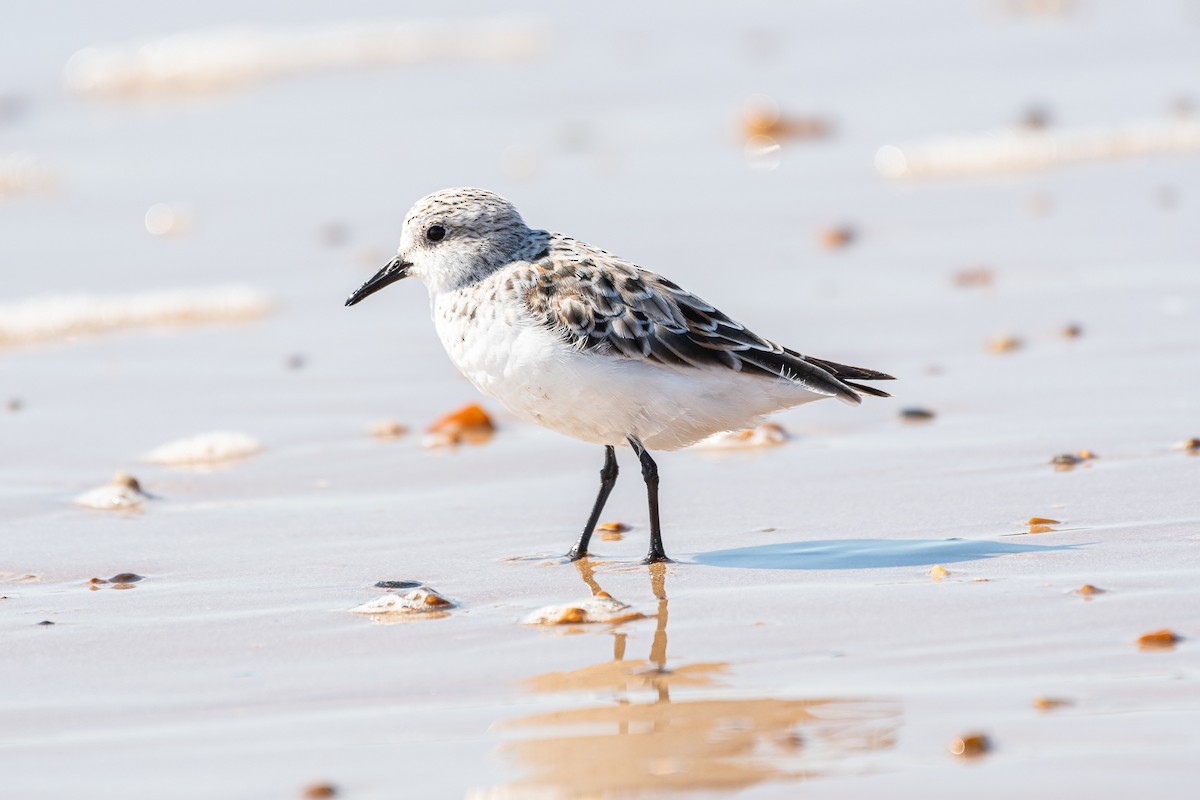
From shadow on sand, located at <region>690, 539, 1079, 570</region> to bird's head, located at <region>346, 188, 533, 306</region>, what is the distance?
46.5 inches

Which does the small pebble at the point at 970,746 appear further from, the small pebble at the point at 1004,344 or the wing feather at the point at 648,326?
the small pebble at the point at 1004,344

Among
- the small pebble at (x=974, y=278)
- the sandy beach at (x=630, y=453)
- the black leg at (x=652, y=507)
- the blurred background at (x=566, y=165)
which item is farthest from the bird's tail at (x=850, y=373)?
the small pebble at (x=974, y=278)

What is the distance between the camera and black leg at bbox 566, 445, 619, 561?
201 inches

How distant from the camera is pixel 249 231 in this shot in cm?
999

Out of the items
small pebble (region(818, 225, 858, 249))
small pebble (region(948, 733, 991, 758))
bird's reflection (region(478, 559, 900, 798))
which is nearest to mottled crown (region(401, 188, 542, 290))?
bird's reflection (region(478, 559, 900, 798))

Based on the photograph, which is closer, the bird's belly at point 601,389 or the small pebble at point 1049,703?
the small pebble at point 1049,703

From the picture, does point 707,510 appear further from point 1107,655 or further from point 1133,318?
point 1133,318

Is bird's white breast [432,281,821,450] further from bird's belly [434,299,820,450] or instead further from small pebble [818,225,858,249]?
small pebble [818,225,858,249]

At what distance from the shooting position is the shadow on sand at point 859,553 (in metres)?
4.81

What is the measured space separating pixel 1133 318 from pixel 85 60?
33.7 feet

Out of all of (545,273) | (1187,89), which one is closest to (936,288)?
(545,273)

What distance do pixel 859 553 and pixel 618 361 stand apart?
0.90 meters

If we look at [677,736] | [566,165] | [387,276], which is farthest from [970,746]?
[566,165]

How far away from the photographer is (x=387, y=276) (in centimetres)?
581
